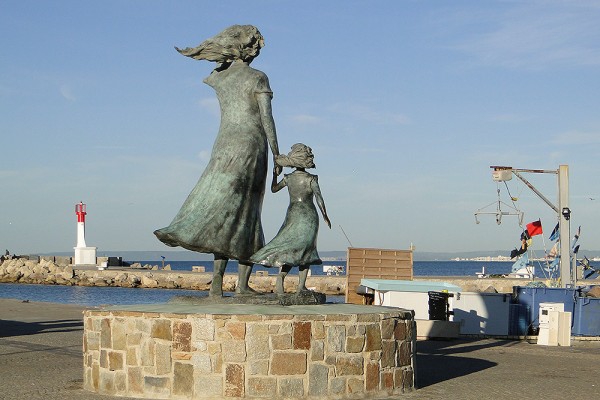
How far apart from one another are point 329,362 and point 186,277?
199 ft

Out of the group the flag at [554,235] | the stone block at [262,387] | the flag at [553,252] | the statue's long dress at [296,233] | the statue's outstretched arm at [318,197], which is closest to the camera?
the stone block at [262,387]

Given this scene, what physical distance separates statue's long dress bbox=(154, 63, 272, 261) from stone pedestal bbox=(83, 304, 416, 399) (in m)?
0.86

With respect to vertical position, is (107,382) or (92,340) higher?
(92,340)

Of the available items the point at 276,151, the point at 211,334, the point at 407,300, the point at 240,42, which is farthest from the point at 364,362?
the point at 407,300

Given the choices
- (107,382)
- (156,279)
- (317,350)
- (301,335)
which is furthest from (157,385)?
(156,279)

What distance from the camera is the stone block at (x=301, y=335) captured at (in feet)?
30.9

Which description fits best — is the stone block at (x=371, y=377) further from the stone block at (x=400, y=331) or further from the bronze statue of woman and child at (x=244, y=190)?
the bronze statue of woman and child at (x=244, y=190)

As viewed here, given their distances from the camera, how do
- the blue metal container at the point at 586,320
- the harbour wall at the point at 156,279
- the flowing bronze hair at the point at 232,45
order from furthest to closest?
the harbour wall at the point at 156,279, the blue metal container at the point at 586,320, the flowing bronze hair at the point at 232,45

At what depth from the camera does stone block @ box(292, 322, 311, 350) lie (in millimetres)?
9422

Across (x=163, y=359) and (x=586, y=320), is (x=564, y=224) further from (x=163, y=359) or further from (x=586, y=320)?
(x=163, y=359)

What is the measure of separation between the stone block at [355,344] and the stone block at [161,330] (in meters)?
1.79

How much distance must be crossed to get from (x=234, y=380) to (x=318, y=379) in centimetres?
84

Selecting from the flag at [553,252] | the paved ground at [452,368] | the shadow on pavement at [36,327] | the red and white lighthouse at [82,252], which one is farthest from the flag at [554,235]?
the red and white lighthouse at [82,252]

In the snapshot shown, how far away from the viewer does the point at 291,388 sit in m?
9.41
